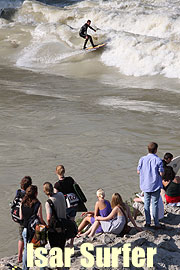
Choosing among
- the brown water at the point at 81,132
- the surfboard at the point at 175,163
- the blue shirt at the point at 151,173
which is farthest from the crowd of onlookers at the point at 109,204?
the brown water at the point at 81,132

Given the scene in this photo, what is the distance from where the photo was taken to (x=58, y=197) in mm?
6285

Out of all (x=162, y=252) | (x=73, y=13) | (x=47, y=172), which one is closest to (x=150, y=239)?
(x=162, y=252)

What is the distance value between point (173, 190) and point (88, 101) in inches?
376

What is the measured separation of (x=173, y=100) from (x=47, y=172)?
7849mm

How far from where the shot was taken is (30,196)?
6113mm

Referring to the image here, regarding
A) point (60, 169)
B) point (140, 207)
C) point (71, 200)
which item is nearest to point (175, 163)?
point (140, 207)

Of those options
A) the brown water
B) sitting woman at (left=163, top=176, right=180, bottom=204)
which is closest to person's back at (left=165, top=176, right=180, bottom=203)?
sitting woman at (left=163, top=176, right=180, bottom=204)

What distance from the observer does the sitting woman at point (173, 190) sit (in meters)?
8.04

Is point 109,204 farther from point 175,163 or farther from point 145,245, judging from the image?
point 175,163

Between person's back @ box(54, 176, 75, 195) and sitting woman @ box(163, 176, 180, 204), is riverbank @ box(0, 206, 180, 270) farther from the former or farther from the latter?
person's back @ box(54, 176, 75, 195)

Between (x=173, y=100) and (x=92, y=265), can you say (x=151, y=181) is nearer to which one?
(x=92, y=265)

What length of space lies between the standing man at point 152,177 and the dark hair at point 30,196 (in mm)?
1875

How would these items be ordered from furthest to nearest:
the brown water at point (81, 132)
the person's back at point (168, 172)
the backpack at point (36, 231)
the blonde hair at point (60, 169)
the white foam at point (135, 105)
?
the white foam at point (135, 105) → the brown water at point (81, 132) → the person's back at point (168, 172) → the blonde hair at point (60, 169) → the backpack at point (36, 231)

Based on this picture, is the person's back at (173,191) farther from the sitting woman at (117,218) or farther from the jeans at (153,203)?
the sitting woman at (117,218)
